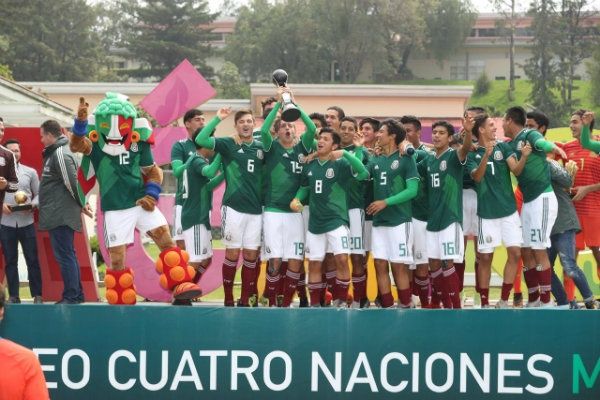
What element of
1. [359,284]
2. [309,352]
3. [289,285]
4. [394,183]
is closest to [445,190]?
[394,183]

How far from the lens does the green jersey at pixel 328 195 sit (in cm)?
1002

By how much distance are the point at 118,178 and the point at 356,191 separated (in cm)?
221

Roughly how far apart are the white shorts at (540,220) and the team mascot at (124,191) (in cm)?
314

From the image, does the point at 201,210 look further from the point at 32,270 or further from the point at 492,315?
the point at 492,315

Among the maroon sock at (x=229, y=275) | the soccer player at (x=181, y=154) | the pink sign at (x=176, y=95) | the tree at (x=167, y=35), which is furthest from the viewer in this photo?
the tree at (x=167, y=35)

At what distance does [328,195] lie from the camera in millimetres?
10039

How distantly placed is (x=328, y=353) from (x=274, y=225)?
4.77ft

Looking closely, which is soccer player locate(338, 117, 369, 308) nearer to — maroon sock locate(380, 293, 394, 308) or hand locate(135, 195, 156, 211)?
maroon sock locate(380, 293, 394, 308)

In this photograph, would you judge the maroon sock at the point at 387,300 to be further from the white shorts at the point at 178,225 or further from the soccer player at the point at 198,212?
the white shorts at the point at 178,225

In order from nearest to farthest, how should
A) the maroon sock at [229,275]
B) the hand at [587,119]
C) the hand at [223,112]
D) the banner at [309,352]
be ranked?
the banner at [309,352] → the hand at [223,112] → the maroon sock at [229,275] → the hand at [587,119]

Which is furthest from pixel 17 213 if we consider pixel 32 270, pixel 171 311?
pixel 171 311

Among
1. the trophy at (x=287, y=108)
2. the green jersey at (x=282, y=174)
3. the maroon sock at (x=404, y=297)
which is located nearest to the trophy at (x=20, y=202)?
the green jersey at (x=282, y=174)

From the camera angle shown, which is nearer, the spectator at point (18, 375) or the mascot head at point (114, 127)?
the spectator at point (18, 375)

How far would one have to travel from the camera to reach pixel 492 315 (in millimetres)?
9227
